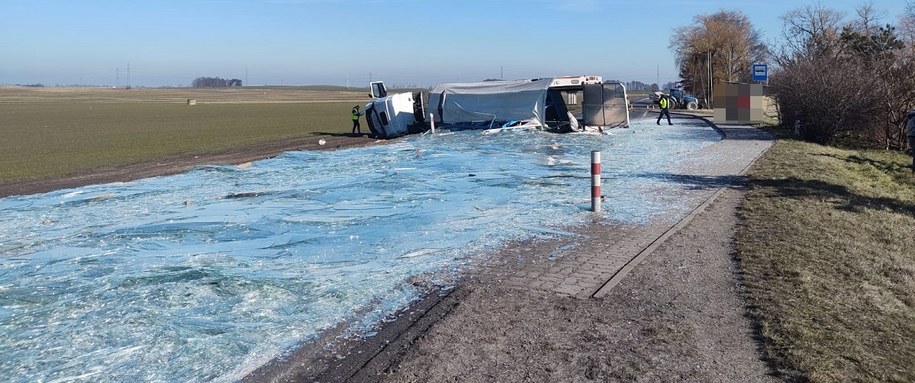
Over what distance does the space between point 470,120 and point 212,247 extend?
74.6 ft

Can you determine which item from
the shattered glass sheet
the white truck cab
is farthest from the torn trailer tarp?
the shattered glass sheet

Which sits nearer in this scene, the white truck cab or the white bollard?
the white bollard

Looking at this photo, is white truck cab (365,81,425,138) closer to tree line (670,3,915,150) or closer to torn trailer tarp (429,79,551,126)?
torn trailer tarp (429,79,551,126)

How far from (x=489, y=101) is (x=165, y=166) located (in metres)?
13.9

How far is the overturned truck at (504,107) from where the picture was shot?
29750 millimetres

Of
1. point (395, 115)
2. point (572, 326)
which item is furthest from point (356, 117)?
point (572, 326)

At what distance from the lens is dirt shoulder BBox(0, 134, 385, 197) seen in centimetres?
1655

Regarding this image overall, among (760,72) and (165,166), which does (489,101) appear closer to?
(165,166)

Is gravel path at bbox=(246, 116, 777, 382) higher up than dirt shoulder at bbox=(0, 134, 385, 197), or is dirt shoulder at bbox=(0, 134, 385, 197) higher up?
dirt shoulder at bbox=(0, 134, 385, 197)

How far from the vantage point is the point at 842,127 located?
84.5 feet

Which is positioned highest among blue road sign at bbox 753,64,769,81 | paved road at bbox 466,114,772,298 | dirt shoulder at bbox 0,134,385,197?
blue road sign at bbox 753,64,769,81

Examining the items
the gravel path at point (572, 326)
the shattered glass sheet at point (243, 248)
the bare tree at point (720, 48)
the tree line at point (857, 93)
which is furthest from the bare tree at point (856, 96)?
the bare tree at point (720, 48)

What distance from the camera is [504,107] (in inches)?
1192

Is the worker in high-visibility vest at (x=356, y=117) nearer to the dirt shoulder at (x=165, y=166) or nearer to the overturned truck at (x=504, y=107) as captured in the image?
the overturned truck at (x=504, y=107)
